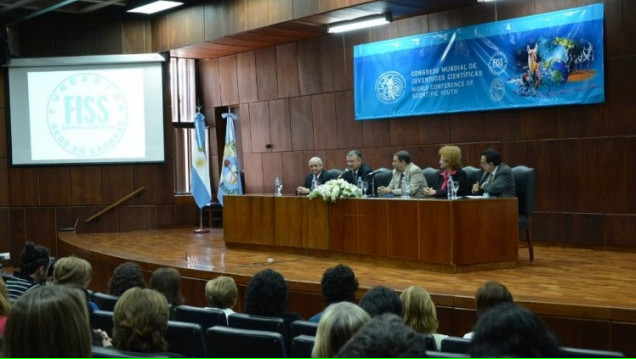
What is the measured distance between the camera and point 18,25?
448 inches

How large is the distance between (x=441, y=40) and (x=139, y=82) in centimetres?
507

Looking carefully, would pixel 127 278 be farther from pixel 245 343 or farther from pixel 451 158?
pixel 451 158

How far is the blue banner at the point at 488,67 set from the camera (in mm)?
7227

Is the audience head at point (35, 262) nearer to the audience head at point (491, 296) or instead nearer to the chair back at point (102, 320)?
the chair back at point (102, 320)

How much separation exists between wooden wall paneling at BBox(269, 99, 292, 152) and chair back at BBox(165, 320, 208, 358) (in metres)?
7.53

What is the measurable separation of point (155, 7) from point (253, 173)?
288 centimetres

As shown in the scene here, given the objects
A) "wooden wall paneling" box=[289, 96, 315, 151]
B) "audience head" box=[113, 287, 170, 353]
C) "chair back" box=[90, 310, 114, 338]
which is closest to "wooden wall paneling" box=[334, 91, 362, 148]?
"wooden wall paneling" box=[289, 96, 315, 151]

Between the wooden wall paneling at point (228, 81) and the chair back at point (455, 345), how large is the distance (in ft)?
29.1

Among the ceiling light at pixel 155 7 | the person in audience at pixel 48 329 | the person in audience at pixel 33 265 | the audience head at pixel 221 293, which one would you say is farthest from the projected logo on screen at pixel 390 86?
the person in audience at pixel 48 329

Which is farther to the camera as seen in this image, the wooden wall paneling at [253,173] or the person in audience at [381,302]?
the wooden wall paneling at [253,173]

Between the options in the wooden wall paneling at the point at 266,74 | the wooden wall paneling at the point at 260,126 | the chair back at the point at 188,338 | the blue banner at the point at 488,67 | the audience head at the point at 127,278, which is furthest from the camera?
the wooden wall paneling at the point at 260,126

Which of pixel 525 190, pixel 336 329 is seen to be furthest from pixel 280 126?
pixel 336 329

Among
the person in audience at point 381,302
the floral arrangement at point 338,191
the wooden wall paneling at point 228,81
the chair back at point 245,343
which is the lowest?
the chair back at point 245,343

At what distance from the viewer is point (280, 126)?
424 inches
